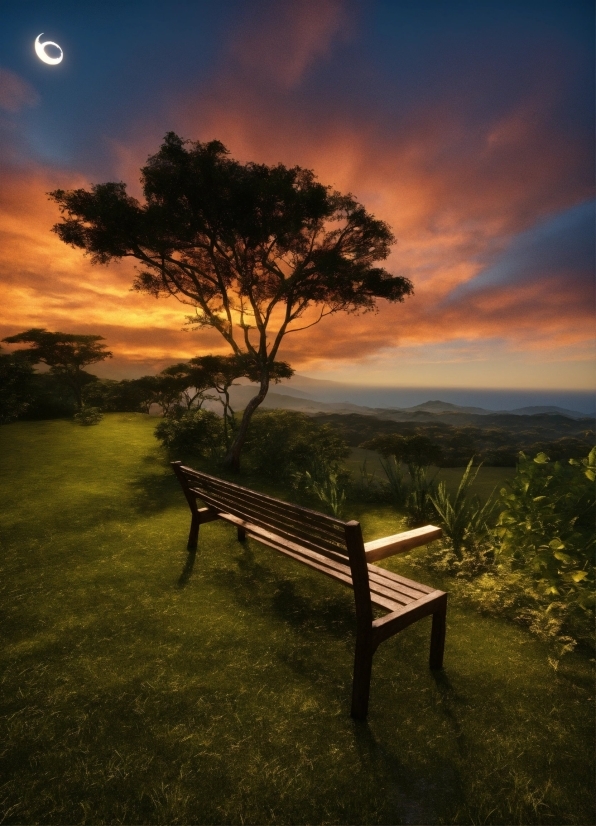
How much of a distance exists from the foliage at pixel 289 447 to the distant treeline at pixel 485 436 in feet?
→ 4.33

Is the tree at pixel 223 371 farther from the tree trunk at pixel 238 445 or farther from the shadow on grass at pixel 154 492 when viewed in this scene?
the shadow on grass at pixel 154 492

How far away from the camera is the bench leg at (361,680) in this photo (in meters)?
2.44

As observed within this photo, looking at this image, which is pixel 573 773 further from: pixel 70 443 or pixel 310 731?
pixel 70 443

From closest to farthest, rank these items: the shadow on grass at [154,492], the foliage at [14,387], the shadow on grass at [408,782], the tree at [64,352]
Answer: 1. the shadow on grass at [408,782]
2. the shadow on grass at [154,492]
3. the foliage at [14,387]
4. the tree at [64,352]

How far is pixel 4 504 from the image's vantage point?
683cm

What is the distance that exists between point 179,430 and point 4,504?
552 cm

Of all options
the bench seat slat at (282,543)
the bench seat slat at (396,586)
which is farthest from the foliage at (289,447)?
the bench seat slat at (396,586)

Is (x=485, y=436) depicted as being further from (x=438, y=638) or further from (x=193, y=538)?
(x=438, y=638)

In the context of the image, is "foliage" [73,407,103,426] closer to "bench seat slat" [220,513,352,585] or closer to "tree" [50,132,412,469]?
"tree" [50,132,412,469]

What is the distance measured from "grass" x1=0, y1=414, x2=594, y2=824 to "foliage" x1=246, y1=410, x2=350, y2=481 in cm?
582

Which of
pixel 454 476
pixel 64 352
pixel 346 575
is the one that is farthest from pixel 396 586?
pixel 64 352

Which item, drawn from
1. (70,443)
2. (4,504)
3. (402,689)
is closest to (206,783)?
(402,689)

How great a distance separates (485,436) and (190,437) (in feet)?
160

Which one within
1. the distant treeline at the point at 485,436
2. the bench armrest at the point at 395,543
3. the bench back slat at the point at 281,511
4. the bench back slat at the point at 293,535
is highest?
the bench back slat at the point at 281,511
